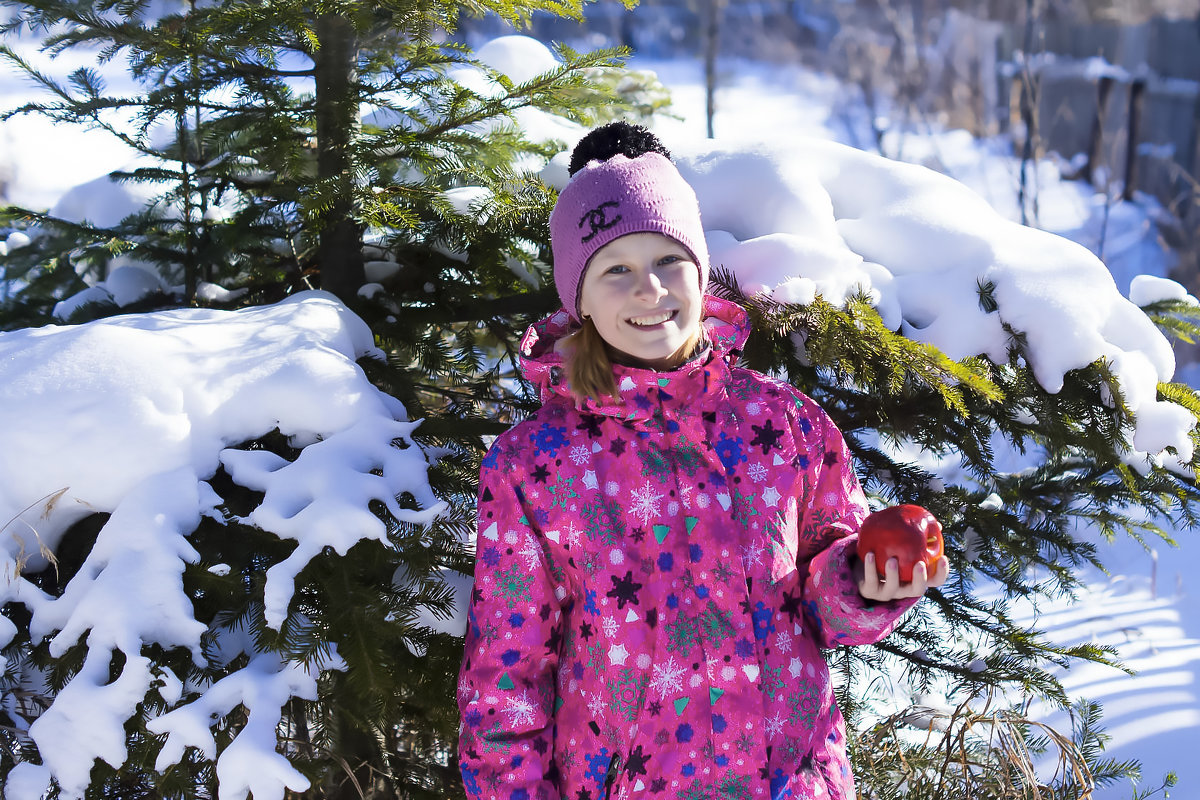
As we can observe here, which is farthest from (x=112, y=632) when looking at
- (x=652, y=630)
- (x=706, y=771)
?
(x=706, y=771)

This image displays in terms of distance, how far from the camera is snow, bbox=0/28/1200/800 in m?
1.49

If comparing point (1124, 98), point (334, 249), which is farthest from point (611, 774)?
point (1124, 98)

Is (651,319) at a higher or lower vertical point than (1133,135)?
higher

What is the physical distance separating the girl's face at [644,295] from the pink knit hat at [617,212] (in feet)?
0.08

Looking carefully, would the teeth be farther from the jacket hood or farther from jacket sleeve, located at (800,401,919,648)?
jacket sleeve, located at (800,401,919,648)

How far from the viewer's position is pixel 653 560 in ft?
5.19

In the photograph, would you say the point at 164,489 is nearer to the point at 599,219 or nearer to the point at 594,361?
the point at 594,361

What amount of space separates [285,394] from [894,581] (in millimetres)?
1183

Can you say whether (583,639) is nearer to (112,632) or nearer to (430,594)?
(430,594)

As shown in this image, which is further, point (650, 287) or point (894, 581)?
point (650, 287)

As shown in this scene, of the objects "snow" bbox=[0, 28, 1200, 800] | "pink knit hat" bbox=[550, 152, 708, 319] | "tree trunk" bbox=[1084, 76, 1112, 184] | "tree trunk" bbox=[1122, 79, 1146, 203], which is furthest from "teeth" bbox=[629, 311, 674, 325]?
"tree trunk" bbox=[1122, 79, 1146, 203]

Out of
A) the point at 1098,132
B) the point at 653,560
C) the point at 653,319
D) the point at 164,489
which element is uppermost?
the point at 653,319

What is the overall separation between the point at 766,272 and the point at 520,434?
680 mm

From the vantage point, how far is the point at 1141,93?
37.3ft
